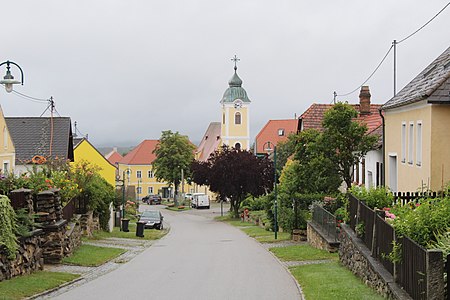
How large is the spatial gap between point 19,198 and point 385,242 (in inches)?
366

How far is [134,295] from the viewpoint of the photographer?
1619 centimetres

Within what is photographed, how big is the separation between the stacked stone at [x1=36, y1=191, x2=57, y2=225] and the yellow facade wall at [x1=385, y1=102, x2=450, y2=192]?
10668 millimetres

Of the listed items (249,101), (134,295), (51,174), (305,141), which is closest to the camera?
(134,295)

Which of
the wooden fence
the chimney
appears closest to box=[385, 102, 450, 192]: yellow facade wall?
the wooden fence

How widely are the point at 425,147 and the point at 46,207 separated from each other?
11916 millimetres

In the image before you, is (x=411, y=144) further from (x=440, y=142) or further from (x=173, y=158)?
(x=173, y=158)

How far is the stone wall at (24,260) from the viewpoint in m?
15.7

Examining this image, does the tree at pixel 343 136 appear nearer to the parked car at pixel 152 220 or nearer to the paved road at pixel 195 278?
the paved road at pixel 195 278

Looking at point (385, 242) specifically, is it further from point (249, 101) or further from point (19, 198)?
point (249, 101)

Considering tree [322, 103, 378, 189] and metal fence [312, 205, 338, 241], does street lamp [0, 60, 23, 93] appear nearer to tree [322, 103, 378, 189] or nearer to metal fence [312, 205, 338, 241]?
metal fence [312, 205, 338, 241]

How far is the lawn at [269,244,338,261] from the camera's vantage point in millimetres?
24022

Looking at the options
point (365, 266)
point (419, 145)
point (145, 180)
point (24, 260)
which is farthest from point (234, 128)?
point (365, 266)

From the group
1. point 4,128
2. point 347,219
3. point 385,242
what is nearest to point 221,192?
point 4,128

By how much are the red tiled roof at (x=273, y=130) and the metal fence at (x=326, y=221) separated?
78.0 meters
